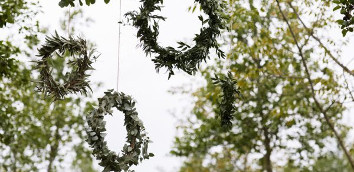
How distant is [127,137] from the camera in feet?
12.0

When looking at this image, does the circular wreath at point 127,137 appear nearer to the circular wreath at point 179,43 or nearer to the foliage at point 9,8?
the circular wreath at point 179,43

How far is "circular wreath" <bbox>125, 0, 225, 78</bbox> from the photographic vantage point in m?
3.71

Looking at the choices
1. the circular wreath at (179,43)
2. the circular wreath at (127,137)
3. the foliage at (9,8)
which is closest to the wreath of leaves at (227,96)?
the circular wreath at (179,43)

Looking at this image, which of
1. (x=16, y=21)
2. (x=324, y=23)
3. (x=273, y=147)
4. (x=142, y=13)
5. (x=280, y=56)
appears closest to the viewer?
(x=142, y=13)

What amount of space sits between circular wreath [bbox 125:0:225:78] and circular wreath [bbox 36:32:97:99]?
547mm

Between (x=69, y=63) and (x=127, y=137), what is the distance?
86cm

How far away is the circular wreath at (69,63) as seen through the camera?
372 cm

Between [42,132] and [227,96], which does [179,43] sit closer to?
[227,96]

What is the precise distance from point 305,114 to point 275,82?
3.14ft

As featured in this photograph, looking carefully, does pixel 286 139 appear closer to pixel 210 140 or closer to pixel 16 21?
pixel 210 140

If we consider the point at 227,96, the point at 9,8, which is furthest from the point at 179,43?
the point at 9,8

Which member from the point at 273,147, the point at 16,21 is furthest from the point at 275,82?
the point at 16,21

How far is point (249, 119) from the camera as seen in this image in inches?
372

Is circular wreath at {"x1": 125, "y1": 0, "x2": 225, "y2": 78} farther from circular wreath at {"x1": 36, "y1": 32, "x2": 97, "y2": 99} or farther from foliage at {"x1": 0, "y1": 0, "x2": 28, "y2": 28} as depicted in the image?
foliage at {"x1": 0, "y1": 0, "x2": 28, "y2": 28}
